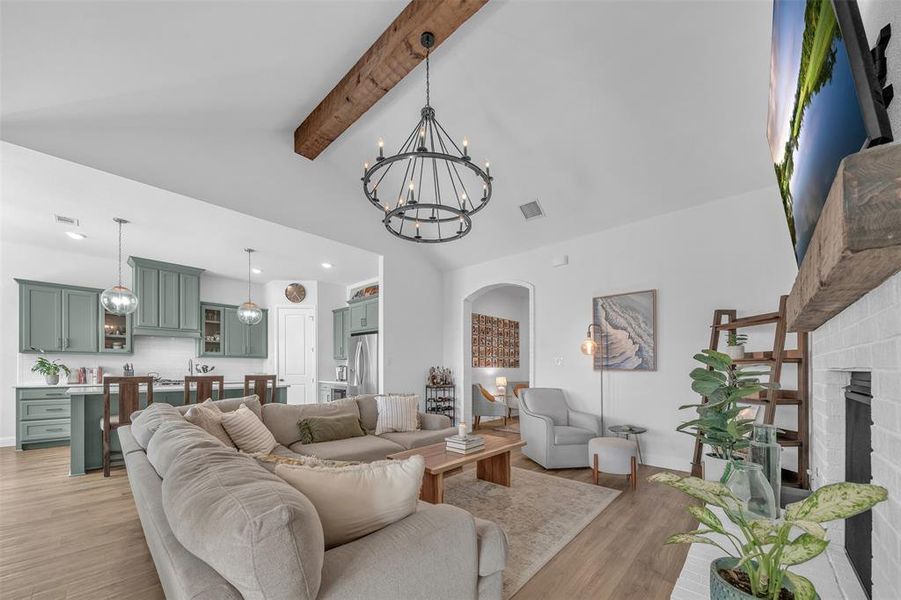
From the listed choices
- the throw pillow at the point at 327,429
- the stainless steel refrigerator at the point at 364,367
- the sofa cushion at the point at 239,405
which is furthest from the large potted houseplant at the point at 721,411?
the stainless steel refrigerator at the point at 364,367

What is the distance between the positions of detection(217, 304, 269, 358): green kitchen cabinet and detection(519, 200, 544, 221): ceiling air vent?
5.49 metres

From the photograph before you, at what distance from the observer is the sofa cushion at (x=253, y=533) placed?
988 mm

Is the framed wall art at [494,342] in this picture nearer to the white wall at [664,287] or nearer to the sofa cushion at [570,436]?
the white wall at [664,287]

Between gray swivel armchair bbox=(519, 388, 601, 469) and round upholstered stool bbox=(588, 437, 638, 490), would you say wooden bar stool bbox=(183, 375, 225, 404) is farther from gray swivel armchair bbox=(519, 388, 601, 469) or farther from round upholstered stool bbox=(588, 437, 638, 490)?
round upholstered stool bbox=(588, 437, 638, 490)

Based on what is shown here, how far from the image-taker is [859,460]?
154 centimetres

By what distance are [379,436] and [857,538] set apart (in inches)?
138

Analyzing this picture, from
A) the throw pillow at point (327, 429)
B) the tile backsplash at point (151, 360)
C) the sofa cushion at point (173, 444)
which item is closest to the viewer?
the sofa cushion at point (173, 444)

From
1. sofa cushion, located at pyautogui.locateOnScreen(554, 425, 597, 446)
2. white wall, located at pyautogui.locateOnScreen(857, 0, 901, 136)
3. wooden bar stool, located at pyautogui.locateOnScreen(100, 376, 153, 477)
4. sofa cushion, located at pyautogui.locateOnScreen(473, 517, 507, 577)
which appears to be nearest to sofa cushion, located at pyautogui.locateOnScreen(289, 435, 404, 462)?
sofa cushion, located at pyautogui.locateOnScreen(554, 425, 597, 446)

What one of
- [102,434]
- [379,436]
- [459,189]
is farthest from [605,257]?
[102,434]

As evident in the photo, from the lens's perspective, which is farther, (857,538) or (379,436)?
(379,436)

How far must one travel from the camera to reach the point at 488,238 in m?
5.82

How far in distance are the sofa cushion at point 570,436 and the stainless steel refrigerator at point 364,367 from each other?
280 cm

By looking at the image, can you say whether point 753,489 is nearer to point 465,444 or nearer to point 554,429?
point 465,444

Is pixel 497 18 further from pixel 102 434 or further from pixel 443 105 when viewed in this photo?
pixel 102 434
